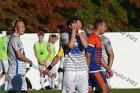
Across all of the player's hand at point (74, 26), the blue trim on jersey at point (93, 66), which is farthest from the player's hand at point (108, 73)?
the player's hand at point (74, 26)

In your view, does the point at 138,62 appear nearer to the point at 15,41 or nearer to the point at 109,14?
the point at 109,14

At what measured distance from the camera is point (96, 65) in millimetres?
13945

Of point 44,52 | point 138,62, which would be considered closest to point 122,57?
point 138,62

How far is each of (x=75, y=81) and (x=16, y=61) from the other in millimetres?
1623

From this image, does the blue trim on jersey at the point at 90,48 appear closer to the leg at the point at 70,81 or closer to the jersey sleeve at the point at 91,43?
the jersey sleeve at the point at 91,43

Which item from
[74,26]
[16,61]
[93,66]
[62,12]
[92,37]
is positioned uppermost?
[62,12]

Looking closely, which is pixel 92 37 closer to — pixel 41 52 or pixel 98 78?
pixel 98 78

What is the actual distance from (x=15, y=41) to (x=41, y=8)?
44.7 feet

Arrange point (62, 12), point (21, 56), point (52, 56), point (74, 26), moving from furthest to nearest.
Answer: point (62, 12) → point (52, 56) → point (21, 56) → point (74, 26)

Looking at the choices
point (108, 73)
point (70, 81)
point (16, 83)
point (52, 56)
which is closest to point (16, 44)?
point (16, 83)

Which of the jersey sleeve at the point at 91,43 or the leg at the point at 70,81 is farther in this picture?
the jersey sleeve at the point at 91,43

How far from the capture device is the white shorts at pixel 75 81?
11795mm

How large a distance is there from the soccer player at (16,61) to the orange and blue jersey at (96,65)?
1577 mm

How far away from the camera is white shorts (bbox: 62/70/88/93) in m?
11.8
